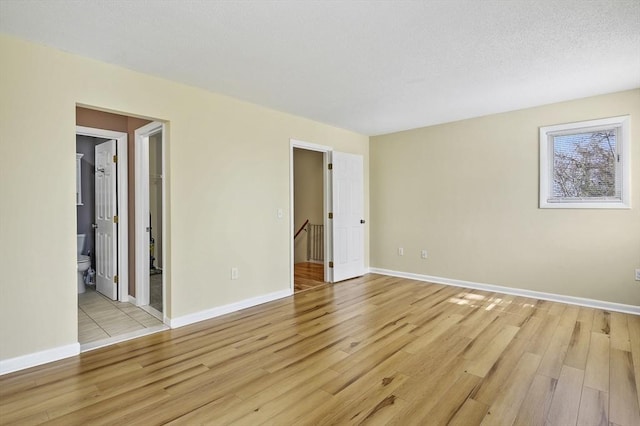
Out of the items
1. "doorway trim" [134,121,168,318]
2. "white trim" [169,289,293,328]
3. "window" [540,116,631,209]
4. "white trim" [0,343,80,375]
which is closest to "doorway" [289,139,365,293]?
"white trim" [169,289,293,328]

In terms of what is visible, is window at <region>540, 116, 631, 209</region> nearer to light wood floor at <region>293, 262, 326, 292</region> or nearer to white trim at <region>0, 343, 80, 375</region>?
light wood floor at <region>293, 262, 326, 292</region>

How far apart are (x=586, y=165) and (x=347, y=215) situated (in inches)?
→ 126

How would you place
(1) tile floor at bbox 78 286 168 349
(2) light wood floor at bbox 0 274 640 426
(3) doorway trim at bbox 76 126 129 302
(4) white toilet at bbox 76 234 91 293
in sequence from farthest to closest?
(4) white toilet at bbox 76 234 91 293, (3) doorway trim at bbox 76 126 129 302, (1) tile floor at bbox 78 286 168 349, (2) light wood floor at bbox 0 274 640 426

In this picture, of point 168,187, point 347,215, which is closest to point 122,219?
point 168,187

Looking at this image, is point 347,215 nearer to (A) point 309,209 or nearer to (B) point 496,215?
(A) point 309,209

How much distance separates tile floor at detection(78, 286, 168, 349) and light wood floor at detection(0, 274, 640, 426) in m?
0.29

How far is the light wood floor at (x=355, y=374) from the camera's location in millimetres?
1938

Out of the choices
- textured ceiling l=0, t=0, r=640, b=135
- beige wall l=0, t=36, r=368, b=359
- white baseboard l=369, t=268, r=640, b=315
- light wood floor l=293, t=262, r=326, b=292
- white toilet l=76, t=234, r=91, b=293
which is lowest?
light wood floor l=293, t=262, r=326, b=292

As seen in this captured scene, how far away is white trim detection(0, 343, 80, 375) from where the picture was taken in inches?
94.8

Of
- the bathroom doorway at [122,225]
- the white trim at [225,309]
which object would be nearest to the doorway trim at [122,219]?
the bathroom doorway at [122,225]

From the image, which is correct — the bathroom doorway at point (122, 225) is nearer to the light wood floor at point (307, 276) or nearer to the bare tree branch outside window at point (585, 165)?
the light wood floor at point (307, 276)

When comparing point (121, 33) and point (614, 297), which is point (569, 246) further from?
point (121, 33)

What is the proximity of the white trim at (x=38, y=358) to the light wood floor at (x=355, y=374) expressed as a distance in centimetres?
7

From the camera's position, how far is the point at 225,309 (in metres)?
3.75
